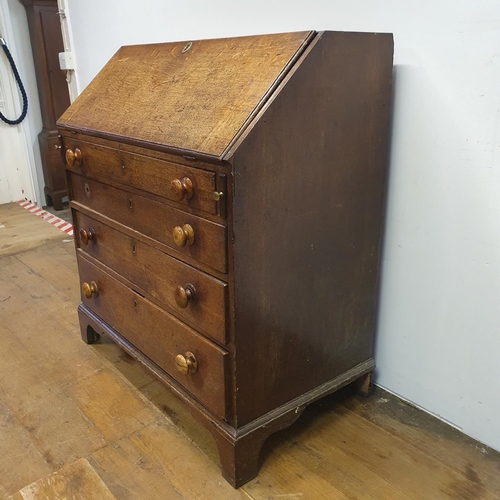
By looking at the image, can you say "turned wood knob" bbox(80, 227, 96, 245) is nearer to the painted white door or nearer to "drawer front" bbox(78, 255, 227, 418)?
"drawer front" bbox(78, 255, 227, 418)

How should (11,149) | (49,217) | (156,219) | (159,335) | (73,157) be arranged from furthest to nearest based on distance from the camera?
(11,149)
(49,217)
(73,157)
(159,335)
(156,219)

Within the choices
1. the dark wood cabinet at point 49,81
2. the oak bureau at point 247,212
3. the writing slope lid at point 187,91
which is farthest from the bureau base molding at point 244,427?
the dark wood cabinet at point 49,81

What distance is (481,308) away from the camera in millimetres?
1435

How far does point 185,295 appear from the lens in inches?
53.0

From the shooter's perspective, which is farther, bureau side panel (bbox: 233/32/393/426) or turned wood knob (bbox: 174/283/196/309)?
turned wood knob (bbox: 174/283/196/309)

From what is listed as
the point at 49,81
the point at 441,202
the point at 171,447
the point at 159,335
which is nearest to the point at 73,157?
the point at 159,335

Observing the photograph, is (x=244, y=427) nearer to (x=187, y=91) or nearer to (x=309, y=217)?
(x=309, y=217)

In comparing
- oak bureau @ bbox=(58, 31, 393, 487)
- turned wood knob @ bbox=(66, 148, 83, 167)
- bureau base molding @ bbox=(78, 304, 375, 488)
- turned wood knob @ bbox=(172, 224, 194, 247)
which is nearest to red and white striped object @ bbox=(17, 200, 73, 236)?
turned wood knob @ bbox=(66, 148, 83, 167)

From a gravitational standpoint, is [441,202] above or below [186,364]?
above

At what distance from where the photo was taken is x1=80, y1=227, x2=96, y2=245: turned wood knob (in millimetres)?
1826

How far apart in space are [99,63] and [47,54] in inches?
65.0

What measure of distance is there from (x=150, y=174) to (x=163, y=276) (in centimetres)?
29

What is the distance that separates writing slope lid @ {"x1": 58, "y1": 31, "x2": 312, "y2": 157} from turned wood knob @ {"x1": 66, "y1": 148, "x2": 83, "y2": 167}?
82 millimetres

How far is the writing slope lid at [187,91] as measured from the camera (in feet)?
3.92
